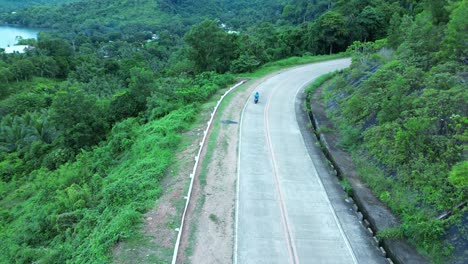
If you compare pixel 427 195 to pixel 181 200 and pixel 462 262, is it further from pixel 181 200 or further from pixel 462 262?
pixel 181 200

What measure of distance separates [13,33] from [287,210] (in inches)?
5480

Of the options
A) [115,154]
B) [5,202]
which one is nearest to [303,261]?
[115,154]

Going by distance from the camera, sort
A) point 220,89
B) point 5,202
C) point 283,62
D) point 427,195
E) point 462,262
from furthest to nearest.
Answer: point 283,62 < point 220,89 < point 5,202 < point 427,195 < point 462,262

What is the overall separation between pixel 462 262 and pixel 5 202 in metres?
23.6

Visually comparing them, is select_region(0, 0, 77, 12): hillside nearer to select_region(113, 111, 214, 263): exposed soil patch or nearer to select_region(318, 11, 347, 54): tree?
select_region(318, 11, 347, 54): tree

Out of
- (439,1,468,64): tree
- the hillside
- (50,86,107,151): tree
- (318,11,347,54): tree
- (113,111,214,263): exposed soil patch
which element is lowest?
(113,111,214,263): exposed soil patch

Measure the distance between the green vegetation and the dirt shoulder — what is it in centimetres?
34

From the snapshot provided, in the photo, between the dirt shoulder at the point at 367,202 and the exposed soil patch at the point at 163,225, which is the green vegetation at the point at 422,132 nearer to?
the dirt shoulder at the point at 367,202

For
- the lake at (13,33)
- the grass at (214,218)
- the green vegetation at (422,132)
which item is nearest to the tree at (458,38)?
the green vegetation at (422,132)

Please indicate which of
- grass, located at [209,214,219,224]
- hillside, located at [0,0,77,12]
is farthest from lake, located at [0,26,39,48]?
grass, located at [209,214,219,224]

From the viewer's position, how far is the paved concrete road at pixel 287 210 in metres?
11.0

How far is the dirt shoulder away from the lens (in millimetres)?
10688

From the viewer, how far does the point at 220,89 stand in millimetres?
28766

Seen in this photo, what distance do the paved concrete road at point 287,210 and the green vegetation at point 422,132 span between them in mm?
1630
